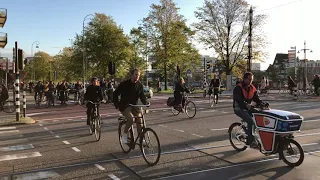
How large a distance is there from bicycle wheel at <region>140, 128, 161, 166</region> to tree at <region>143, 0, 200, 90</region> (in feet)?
148

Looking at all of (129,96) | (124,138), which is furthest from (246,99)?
(124,138)

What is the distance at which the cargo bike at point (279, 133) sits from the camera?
235 inches

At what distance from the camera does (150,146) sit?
6422 mm

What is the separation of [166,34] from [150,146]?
150 feet

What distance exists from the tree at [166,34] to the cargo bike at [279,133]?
45249 mm

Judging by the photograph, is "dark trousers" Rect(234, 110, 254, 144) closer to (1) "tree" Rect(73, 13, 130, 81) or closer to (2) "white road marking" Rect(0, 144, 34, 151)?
(2) "white road marking" Rect(0, 144, 34, 151)

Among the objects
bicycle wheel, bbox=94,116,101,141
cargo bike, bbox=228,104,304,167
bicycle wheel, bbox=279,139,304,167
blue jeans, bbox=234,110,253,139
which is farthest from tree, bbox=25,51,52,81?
bicycle wheel, bbox=279,139,304,167

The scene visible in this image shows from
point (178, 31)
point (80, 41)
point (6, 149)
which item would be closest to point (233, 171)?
point (6, 149)

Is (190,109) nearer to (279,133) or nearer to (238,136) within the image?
(238,136)

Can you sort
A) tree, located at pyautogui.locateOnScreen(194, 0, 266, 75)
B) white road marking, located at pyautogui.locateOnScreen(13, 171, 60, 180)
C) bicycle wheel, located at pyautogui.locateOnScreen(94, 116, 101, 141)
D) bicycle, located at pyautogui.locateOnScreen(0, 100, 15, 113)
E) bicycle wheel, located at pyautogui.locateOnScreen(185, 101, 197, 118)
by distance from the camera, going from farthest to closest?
1. tree, located at pyautogui.locateOnScreen(194, 0, 266, 75)
2. bicycle, located at pyautogui.locateOnScreen(0, 100, 15, 113)
3. bicycle wheel, located at pyautogui.locateOnScreen(185, 101, 197, 118)
4. bicycle wheel, located at pyautogui.locateOnScreen(94, 116, 101, 141)
5. white road marking, located at pyautogui.locateOnScreen(13, 171, 60, 180)

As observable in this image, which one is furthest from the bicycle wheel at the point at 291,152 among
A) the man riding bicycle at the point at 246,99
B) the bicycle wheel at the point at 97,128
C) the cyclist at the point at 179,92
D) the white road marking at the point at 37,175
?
the cyclist at the point at 179,92

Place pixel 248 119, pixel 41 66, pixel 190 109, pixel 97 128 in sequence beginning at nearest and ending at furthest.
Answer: pixel 248 119 < pixel 97 128 < pixel 190 109 < pixel 41 66

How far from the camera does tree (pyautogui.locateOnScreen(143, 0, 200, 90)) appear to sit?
51656mm

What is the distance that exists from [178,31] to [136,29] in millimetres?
7957
